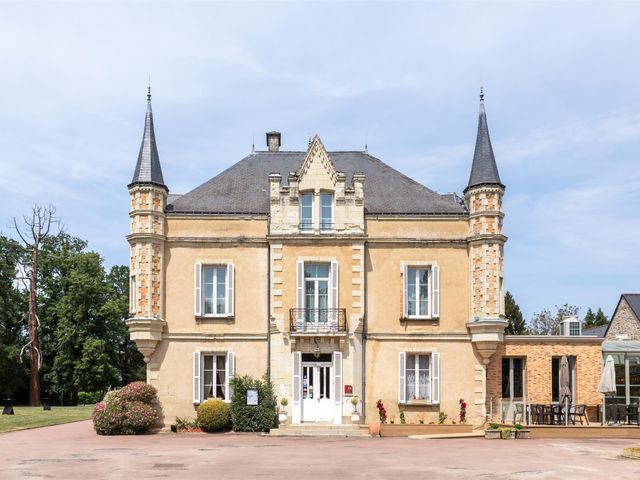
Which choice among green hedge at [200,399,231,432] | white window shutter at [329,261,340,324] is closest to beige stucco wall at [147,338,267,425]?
green hedge at [200,399,231,432]

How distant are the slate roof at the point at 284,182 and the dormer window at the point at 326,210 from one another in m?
1.42

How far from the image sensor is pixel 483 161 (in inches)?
1233

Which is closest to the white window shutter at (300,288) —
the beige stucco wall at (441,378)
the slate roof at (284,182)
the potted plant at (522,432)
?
the slate roof at (284,182)

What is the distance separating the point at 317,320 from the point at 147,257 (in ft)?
21.4

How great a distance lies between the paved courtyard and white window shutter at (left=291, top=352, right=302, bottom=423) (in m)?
2.49

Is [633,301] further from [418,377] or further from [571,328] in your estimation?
[418,377]

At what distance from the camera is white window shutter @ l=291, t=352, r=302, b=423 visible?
30.0 metres

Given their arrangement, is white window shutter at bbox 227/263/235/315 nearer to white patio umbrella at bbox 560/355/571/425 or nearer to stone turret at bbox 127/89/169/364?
stone turret at bbox 127/89/169/364

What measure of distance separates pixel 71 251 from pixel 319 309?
39390 mm

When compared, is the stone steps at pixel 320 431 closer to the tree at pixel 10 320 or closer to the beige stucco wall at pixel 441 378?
the beige stucco wall at pixel 441 378

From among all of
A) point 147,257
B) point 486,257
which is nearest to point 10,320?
point 147,257

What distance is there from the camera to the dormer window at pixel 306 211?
31016 mm

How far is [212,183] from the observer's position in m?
32.8

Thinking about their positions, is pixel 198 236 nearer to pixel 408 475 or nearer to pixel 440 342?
pixel 440 342
